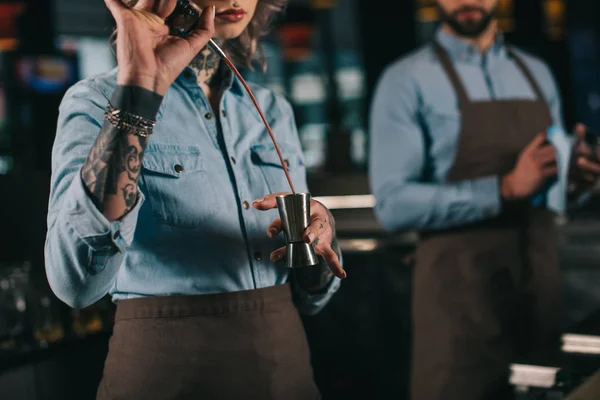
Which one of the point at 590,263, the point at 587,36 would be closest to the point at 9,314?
the point at 590,263

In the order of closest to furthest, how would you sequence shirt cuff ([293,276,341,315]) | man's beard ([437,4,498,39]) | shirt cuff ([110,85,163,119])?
shirt cuff ([110,85,163,119]) < shirt cuff ([293,276,341,315]) < man's beard ([437,4,498,39])

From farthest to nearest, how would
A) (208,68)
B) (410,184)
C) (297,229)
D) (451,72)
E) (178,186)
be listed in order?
(451,72) < (410,184) < (208,68) < (178,186) < (297,229)

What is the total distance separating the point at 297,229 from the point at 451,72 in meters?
1.57

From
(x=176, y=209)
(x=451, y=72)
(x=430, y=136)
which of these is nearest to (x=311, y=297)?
(x=176, y=209)

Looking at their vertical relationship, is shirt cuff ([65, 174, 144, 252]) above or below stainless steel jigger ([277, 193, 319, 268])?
above

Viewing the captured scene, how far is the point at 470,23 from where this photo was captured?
253cm

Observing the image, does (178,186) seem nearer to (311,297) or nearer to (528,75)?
(311,297)

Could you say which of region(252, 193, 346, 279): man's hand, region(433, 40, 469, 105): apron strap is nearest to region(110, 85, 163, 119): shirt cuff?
region(252, 193, 346, 279): man's hand

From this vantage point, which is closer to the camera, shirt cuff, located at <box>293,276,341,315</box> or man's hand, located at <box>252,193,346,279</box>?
man's hand, located at <box>252,193,346,279</box>

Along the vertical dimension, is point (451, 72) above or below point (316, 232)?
above

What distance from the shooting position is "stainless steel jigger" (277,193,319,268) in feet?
3.79

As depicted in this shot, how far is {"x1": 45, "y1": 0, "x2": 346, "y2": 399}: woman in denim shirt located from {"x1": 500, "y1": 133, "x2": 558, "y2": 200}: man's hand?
1.06m

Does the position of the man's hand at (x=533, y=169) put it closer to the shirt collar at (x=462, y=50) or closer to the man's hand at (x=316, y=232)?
the shirt collar at (x=462, y=50)

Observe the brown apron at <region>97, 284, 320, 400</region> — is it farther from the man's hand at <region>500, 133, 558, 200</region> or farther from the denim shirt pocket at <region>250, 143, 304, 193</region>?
the man's hand at <region>500, 133, 558, 200</region>
